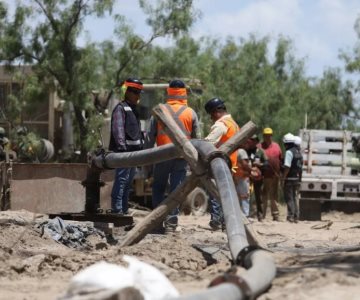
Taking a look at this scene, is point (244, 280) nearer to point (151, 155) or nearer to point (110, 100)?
point (151, 155)

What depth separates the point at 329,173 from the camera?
19.3 meters

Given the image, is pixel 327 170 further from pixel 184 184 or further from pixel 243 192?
pixel 184 184

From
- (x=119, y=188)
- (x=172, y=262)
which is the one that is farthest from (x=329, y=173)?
(x=172, y=262)

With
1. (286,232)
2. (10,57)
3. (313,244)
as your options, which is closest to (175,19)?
(10,57)

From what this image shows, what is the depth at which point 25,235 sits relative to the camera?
9523 mm

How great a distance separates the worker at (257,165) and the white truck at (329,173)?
3.11 feet

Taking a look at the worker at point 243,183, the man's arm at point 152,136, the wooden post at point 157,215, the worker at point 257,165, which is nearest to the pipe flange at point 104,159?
the man's arm at point 152,136

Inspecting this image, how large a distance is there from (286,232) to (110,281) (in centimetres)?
823

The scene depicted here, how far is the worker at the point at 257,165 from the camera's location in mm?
17078

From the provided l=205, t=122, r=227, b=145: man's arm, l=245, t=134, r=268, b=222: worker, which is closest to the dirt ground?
l=205, t=122, r=227, b=145: man's arm

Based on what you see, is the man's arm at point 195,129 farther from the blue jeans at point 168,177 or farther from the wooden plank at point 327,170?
the wooden plank at point 327,170

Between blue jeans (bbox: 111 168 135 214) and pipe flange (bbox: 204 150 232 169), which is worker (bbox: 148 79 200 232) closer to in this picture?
blue jeans (bbox: 111 168 135 214)

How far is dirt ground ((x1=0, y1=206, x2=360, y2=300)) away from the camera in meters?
6.46

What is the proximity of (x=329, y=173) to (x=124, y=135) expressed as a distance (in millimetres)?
9012
